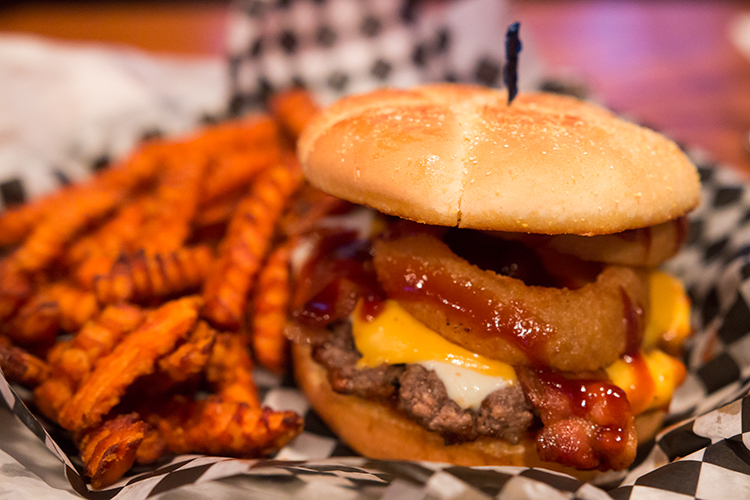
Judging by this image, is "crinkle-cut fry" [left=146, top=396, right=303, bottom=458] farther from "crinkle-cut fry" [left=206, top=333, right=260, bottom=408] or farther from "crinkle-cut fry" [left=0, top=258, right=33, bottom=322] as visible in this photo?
"crinkle-cut fry" [left=0, top=258, right=33, bottom=322]

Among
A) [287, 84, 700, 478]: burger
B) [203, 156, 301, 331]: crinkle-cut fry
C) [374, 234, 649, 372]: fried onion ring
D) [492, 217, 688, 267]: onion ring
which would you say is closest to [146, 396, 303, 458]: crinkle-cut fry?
[287, 84, 700, 478]: burger

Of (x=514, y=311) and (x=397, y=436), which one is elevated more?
(x=514, y=311)

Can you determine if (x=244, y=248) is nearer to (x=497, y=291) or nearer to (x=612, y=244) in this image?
(x=497, y=291)

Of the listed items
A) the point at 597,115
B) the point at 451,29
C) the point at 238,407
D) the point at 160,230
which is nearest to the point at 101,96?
the point at 160,230

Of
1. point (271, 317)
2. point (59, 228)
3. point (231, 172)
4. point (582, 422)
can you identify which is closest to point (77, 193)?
point (59, 228)

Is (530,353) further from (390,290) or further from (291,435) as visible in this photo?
(291,435)

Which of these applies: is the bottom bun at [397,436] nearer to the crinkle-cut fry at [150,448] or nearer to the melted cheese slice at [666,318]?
the melted cheese slice at [666,318]

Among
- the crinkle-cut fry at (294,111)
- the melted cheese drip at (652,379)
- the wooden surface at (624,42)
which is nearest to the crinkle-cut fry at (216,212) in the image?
the crinkle-cut fry at (294,111)
